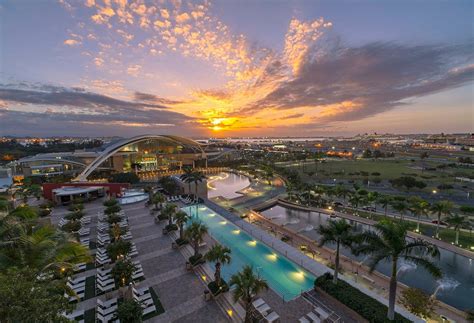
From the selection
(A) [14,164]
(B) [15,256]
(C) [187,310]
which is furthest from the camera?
(A) [14,164]

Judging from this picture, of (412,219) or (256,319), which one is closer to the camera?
(256,319)

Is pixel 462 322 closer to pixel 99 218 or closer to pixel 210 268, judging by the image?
pixel 210 268

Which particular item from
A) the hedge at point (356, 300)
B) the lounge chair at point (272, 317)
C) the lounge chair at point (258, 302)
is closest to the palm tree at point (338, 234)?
the hedge at point (356, 300)

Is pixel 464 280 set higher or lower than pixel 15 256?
lower

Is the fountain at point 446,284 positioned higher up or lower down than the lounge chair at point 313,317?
lower down

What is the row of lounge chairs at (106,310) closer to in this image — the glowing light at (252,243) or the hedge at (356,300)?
the glowing light at (252,243)

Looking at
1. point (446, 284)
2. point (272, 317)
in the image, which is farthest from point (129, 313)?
point (446, 284)

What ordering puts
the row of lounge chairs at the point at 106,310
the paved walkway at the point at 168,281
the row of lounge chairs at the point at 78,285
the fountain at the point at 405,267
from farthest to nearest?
the fountain at the point at 405,267, the row of lounge chairs at the point at 78,285, the paved walkway at the point at 168,281, the row of lounge chairs at the point at 106,310

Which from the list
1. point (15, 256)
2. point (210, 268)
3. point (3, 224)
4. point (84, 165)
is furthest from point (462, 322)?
point (84, 165)
